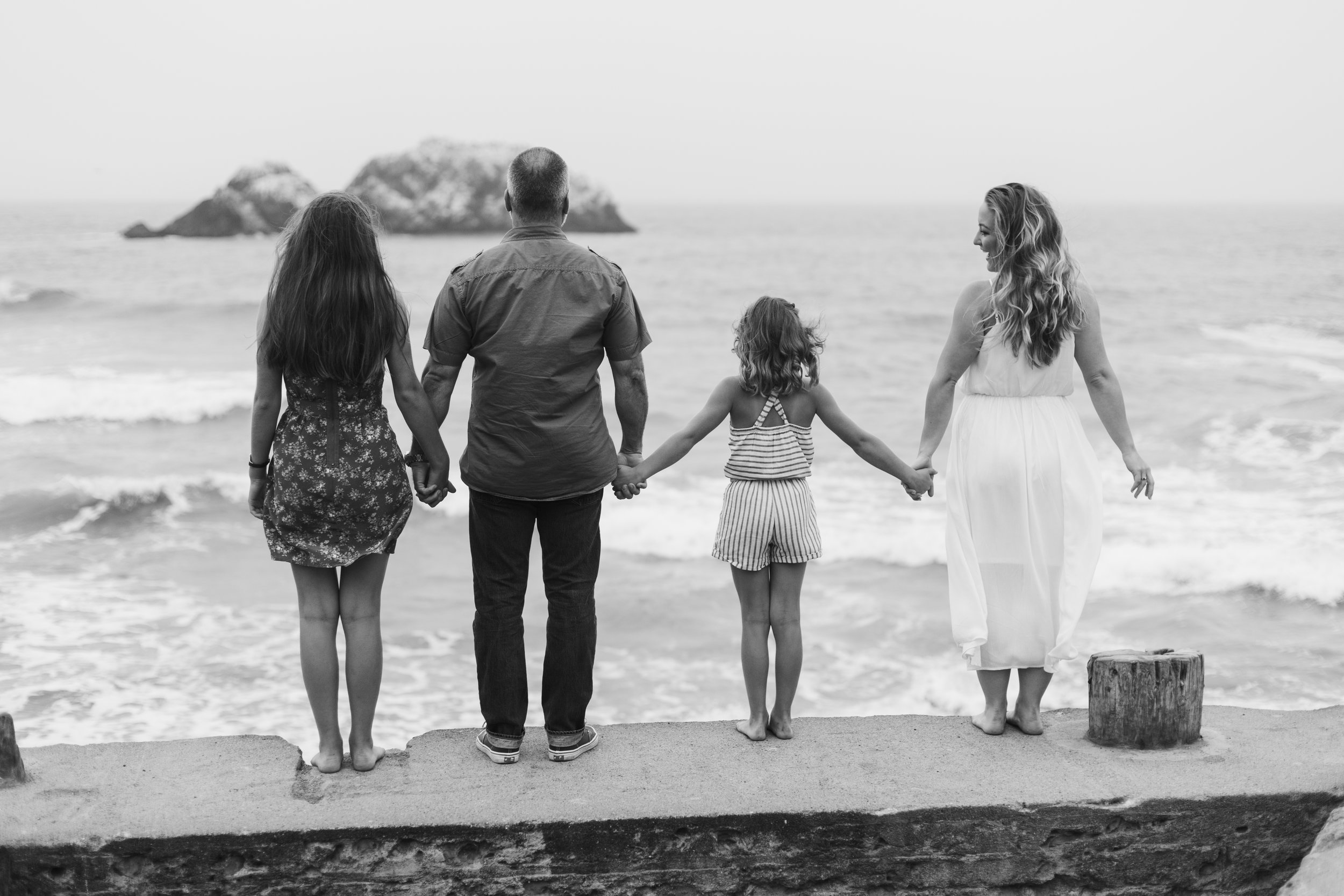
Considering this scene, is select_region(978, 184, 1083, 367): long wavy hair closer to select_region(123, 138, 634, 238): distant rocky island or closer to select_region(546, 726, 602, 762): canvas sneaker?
select_region(546, 726, 602, 762): canvas sneaker

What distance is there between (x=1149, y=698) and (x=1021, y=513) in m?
0.71

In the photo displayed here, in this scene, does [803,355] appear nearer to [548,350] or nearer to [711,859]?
[548,350]

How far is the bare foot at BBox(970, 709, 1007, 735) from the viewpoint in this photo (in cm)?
378

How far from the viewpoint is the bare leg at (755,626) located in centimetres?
364

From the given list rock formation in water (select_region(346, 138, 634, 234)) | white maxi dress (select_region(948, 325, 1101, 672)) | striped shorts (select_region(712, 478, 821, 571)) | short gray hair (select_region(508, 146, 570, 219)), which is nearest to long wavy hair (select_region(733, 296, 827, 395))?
striped shorts (select_region(712, 478, 821, 571))

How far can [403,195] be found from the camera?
67.1 m

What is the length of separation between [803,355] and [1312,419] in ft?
42.1

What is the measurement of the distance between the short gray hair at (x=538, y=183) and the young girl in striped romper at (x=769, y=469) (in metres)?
0.68

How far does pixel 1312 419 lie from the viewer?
46.0 ft

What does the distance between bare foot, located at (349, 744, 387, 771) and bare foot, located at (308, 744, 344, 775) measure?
44mm

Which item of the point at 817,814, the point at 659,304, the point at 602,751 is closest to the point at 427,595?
the point at 602,751

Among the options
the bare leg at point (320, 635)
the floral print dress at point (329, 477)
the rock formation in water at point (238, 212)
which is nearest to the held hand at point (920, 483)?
A: the floral print dress at point (329, 477)

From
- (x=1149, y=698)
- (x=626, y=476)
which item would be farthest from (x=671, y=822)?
(x=1149, y=698)

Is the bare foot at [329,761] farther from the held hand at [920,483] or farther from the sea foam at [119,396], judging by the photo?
the sea foam at [119,396]
